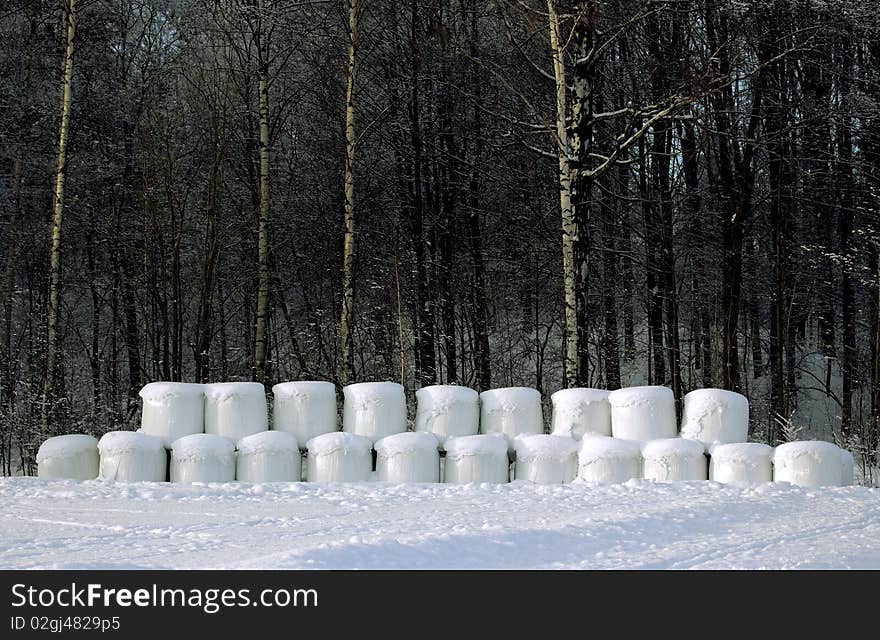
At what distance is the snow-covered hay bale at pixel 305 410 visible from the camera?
20.1ft

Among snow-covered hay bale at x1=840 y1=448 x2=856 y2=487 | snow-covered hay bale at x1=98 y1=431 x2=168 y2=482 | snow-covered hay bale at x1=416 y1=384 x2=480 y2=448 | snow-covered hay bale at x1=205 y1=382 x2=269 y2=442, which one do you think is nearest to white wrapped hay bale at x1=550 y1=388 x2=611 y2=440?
snow-covered hay bale at x1=416 y1=384 x2=480 y2=448

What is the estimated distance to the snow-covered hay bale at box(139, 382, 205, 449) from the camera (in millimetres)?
6078

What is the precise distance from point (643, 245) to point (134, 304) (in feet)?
26.2

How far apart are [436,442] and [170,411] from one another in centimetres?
176

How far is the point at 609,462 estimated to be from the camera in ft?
18.7

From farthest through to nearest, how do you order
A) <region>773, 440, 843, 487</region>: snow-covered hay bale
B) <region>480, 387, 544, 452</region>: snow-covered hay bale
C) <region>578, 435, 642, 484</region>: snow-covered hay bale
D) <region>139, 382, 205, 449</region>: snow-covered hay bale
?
1. <region>480, 387, 544, 452</region>: snow-covered hay bale
2. <region>139, 382, 205, 449</region>: snow-covered hay bale
3. <region>578, 435, 642, 484</region>: snow-covered hay bale
4. <region>773, 440, 843, 487</region>: snow-covered hay bale

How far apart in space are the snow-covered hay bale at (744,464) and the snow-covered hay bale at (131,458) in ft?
11.5

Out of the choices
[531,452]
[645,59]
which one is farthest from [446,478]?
[645,59]

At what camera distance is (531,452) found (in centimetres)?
583

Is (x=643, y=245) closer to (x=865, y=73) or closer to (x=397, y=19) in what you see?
(x=865, y=73)

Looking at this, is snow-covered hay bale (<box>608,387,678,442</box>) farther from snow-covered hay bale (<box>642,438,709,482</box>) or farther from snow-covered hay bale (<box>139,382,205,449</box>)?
snow-covered hay bale (<box>139,382,205,449</box>)

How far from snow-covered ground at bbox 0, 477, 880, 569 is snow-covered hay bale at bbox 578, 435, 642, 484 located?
0.24 m

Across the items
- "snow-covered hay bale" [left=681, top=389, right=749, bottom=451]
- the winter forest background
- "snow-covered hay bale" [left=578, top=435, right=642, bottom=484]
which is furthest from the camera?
the winter forest background

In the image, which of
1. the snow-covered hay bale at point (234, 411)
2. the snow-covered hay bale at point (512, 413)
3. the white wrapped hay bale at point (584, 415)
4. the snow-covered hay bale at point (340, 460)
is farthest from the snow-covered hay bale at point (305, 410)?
the white wrapped hay bale at point (584, 415)
